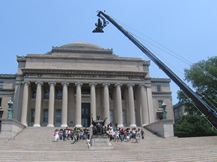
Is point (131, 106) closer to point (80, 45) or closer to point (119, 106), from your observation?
point (119, 106)

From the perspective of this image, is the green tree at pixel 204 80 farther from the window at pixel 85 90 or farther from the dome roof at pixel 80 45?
the dome roof at pixel 80 45

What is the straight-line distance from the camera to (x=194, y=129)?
34094mm

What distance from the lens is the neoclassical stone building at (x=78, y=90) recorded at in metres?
39.4

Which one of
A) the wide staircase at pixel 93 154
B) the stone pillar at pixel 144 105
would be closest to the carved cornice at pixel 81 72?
the stone pillar at pixel 144 105

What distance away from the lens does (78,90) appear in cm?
3975

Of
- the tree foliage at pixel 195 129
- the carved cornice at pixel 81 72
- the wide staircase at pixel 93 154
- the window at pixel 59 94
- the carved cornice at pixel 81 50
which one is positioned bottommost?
the wide staircase at pixel 93 154

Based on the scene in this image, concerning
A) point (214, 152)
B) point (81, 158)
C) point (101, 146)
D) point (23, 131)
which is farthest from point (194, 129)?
point (23, 131)

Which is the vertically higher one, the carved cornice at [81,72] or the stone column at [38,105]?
the carved cornice at [81,72]

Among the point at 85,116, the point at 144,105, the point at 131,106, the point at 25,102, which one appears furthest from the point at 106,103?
the point at 25,102

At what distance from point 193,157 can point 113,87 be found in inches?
1026

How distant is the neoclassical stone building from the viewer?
3938 centimetres

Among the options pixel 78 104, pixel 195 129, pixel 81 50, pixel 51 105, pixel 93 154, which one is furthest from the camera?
pixel 81 50

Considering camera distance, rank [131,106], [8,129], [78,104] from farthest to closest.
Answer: [131,106], [78,104], [8,129]

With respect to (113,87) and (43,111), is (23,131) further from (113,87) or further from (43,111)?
(113,87)
